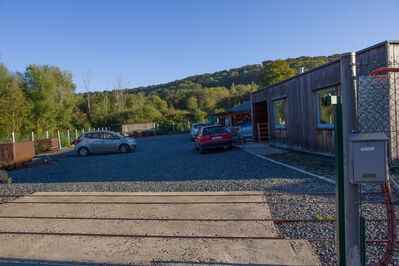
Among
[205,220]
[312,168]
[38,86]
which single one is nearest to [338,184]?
[205,220]

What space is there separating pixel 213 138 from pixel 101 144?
23.8 feet

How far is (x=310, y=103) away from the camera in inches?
436

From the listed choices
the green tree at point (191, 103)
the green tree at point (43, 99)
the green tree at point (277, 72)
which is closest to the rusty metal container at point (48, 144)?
the green tree at point (43, 99)

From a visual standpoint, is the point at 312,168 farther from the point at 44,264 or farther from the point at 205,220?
the point at 44,264

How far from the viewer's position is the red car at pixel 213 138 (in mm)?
14203

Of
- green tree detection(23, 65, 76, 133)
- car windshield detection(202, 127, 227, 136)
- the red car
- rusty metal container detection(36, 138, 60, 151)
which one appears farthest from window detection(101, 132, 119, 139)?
green tree detection(23, 65, 76, 133)

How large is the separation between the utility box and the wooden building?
601cm

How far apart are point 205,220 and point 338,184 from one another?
101 inches

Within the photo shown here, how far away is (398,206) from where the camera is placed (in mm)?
4723

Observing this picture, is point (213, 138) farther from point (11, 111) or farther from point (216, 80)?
point (216, 80)

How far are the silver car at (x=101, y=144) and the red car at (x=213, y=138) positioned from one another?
555 cm

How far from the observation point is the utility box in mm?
2154

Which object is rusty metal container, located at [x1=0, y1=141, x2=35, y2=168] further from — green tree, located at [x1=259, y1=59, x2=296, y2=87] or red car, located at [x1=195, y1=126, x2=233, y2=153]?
green tree, located at [x1=259, y1=59, x2=296, y2=87]

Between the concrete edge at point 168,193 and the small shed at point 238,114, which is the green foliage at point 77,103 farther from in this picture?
the concrete edge at point 168,193
